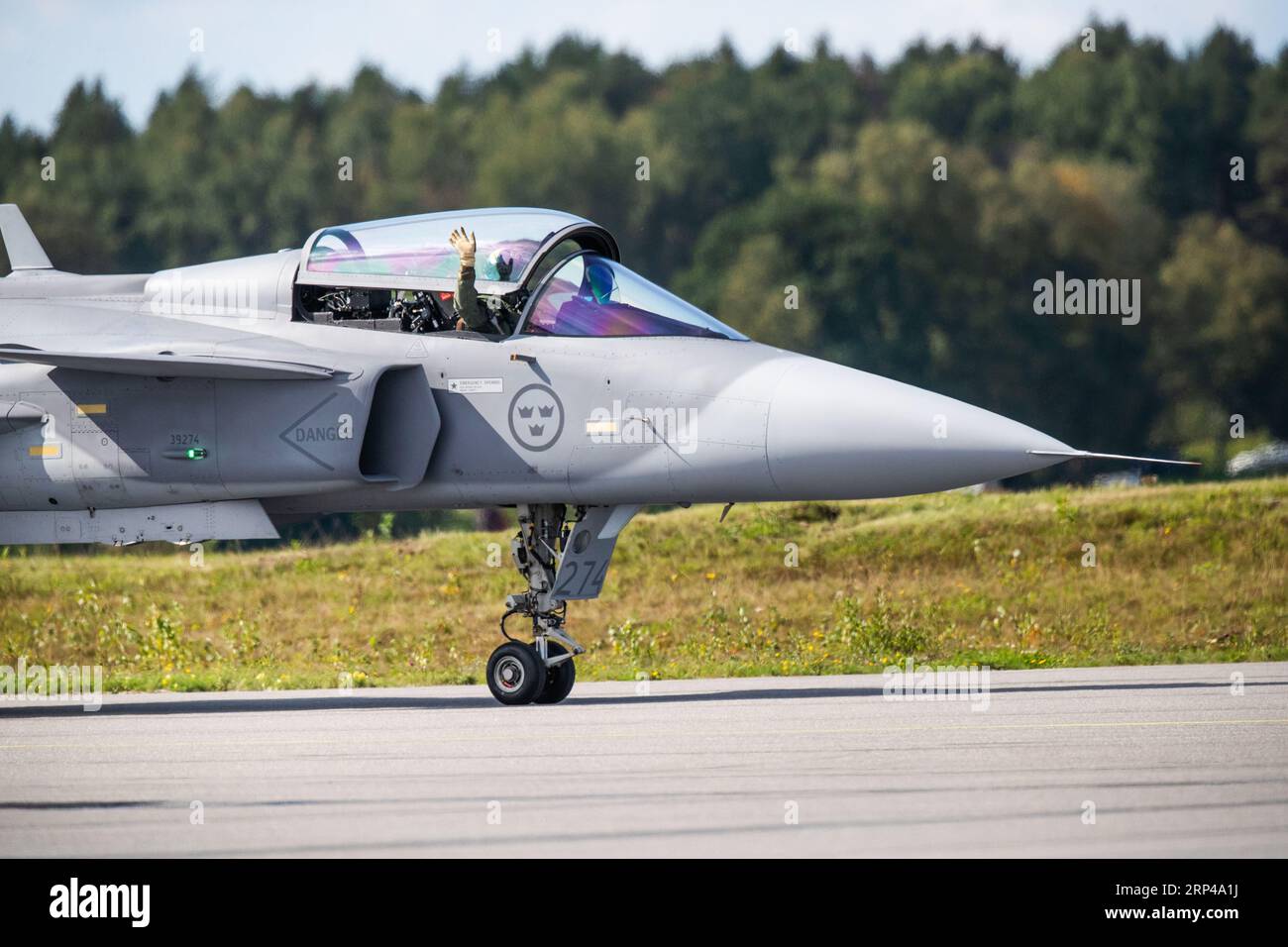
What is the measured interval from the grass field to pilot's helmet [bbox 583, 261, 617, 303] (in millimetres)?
5161

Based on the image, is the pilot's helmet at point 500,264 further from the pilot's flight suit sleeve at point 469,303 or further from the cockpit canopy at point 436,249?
the pilot's flight suit sleeve at point 469,303

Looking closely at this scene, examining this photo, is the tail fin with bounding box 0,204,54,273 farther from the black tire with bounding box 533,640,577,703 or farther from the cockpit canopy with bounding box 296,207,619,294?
the black tire with bounding box 533,640,577,703

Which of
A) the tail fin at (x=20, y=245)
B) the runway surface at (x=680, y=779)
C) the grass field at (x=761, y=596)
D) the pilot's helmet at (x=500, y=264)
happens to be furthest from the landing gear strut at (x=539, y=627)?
the tail fin at (x=20, y=245)

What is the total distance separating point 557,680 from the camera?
1276cm

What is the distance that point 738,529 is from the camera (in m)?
24.1

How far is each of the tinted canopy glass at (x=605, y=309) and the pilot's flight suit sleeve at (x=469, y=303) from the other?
34cm

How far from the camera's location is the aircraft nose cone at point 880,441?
36.6 ft

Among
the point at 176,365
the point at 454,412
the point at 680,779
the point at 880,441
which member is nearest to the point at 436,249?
the point at 454,412

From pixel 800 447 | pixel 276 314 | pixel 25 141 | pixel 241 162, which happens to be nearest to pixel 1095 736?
pixel 800 447

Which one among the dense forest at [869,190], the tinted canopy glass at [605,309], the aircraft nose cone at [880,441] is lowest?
the aircraft nose cone at [880,441]

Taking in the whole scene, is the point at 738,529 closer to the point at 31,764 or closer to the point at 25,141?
the point at 31,764

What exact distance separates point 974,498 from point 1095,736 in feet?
53.8

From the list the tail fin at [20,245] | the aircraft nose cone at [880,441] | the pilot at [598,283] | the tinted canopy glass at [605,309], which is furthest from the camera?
the tail fin at [20,245]

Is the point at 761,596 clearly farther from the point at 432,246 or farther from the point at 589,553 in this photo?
the point at 432,246
